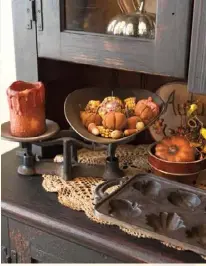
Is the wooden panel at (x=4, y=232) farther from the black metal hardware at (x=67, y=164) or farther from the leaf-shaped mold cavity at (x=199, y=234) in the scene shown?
the leaf-shaped mold cavity at (x=199, y=234)

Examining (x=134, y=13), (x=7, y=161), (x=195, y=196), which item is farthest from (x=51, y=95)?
(x=195, y=196)

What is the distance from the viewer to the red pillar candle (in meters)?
0.91

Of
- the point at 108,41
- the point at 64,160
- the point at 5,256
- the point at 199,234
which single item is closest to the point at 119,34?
the point at 108,41

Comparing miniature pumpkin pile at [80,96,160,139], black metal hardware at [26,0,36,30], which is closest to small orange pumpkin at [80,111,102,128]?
miniature pumpkin pile at [80,96,160,139]

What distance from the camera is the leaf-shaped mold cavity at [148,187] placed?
0.84 meters

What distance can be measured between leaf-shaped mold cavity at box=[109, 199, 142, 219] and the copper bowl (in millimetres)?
133

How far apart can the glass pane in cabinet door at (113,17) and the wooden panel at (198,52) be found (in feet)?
0.29

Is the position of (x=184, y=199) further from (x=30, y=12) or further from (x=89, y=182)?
(x=30, y=12)

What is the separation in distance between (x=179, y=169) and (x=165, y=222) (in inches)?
6.2

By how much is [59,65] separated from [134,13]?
261mm

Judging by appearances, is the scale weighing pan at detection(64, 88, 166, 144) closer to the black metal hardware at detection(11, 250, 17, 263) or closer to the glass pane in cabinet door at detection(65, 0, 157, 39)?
the glass pane in cabinet door at detection(65, 0, 157, 39)

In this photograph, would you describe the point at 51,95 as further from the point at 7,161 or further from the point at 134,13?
the point at 134,13

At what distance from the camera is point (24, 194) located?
2.99 feet

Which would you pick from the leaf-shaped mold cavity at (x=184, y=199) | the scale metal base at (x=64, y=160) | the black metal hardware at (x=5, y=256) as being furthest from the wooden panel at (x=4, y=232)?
the leaf-shaped mold cavity at (x=184, y=199)
